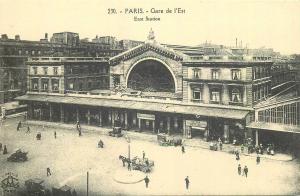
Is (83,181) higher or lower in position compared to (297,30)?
lower

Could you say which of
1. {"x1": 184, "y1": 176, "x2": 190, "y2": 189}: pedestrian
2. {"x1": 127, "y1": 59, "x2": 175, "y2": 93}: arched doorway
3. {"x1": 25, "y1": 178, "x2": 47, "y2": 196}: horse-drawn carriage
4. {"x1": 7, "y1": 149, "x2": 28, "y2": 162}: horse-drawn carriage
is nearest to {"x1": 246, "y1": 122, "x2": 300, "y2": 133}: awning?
{"x1": 184, "y1": 176, "x2": 190, "y2": 189}: pedestrian

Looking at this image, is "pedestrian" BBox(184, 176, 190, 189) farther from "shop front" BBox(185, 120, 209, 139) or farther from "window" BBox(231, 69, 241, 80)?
"window" BBox(231, 69, 241, 80)

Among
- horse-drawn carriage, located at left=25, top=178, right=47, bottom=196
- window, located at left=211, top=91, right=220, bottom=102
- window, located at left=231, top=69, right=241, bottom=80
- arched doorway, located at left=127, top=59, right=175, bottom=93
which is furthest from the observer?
arched doorway, located at left=127, top=59, right=175, bottom=93

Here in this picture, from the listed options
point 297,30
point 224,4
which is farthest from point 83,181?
point 297,30

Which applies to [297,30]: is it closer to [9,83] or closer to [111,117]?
[111,117]

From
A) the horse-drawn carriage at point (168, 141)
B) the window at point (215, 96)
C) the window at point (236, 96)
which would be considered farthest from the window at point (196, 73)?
the horse-drawn carriage at point (168, 141)

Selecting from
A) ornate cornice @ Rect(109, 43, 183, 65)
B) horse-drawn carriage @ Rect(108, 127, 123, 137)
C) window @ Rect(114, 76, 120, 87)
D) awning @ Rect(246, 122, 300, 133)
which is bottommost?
horse-drawn carriage @ Rect(108, 127, 123, 137)
